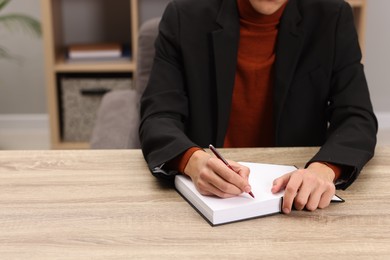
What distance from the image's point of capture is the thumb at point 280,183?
0.97m

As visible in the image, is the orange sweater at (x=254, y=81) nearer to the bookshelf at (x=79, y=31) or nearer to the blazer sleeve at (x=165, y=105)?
the blazer sleeve at (x=165, y=105)

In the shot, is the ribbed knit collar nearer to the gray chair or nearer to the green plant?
the gray chair

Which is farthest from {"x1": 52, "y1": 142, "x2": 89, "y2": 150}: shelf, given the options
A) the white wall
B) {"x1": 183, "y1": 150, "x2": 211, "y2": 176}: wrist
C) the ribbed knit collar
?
{"x1": 183, "y1": 150, "x2": 211, "y2": 176}: wrist

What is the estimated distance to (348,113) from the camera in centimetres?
131

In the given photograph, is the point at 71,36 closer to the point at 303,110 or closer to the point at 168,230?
the point at 303,110

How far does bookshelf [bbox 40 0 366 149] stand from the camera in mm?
2936

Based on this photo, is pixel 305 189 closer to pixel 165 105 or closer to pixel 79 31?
pixel 165 105

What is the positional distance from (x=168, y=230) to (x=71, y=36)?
2602 millimetres

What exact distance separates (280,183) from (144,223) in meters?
0.23

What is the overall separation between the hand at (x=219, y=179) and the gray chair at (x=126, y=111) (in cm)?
74

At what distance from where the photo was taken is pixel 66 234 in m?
0.87

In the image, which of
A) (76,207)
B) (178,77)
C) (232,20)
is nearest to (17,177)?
(76,207)

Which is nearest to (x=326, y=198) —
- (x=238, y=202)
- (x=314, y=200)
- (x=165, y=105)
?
(x=314, y=200)

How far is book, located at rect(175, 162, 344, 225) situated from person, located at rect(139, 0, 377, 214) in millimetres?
295
